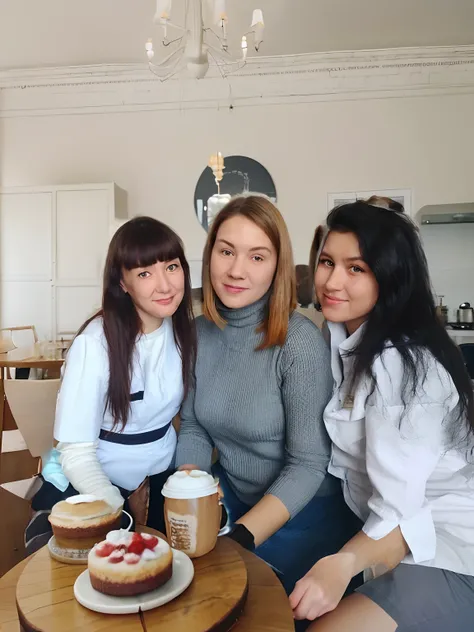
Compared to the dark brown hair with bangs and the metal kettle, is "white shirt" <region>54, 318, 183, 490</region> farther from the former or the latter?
the metal kettle

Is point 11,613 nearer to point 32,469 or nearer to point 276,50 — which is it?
point 32,469

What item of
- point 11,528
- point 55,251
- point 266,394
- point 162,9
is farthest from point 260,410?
point 55,251

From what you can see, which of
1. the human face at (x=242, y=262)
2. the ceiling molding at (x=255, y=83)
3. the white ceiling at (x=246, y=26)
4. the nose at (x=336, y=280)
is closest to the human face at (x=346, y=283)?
the nose at (x=336, y=280)

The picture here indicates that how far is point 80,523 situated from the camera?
869mm

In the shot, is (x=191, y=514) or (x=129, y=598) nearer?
(x=129, y=598)

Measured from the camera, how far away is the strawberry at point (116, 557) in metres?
0.74

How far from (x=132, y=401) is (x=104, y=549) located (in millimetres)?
607

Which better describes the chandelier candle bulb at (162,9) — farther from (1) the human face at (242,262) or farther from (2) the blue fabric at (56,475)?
(2) the blue fabric at (56,475)

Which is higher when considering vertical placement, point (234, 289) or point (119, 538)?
point (234, 289)

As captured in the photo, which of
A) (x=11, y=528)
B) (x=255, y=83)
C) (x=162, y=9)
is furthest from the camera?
(x=255, y=83)

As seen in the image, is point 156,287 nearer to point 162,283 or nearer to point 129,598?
point 162,283

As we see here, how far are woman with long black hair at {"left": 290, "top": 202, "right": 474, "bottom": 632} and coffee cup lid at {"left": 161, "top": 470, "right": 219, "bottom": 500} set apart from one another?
0.91 ft

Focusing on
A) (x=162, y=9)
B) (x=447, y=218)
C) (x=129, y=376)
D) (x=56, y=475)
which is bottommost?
(x=56, y=475)

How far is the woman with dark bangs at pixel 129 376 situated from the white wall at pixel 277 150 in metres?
4.01
